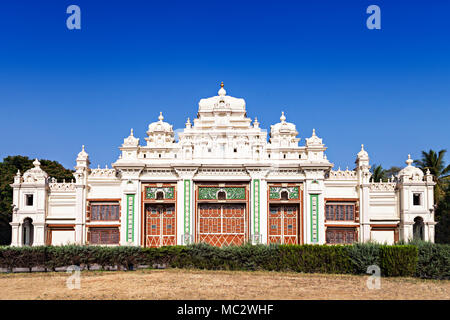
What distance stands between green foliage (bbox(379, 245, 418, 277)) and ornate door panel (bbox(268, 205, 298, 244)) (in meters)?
10.2

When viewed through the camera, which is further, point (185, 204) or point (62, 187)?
point (62, 187)

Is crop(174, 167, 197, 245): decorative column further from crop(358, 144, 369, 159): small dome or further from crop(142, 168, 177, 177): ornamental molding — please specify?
crop(358, 144, 369, 159): small dome

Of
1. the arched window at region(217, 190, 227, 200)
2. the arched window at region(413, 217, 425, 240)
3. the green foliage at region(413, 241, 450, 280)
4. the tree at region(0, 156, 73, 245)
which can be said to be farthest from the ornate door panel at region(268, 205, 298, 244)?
the tree at region(0, 156, 73, 245)

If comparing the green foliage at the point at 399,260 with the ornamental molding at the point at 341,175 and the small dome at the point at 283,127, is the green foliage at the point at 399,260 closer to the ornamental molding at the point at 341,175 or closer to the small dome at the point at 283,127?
the ornamental molding at the point at 341,175

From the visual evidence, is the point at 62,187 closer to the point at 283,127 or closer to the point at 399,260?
the point at 283,127

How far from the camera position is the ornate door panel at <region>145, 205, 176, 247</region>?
36438 millimetres

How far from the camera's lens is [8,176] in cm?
4859

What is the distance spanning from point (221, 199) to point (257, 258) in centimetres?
885

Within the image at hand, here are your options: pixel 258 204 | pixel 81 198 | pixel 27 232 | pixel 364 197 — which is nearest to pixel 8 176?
pixel 27 232

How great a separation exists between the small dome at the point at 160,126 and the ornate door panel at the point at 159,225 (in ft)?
18.7

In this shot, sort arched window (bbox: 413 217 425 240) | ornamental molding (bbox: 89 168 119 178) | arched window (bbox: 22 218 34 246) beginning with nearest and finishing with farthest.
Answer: arched window (bbox: 413 217 425 240) → ornamental molding (bbox: 89 168 119 178) → arched window (bbox: 22 218 34 246)

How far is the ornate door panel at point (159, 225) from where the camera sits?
36438mm
